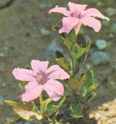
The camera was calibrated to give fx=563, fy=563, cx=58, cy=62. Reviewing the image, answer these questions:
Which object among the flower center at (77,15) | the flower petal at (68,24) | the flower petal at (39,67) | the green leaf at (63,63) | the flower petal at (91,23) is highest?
the flower petal at (68,24)

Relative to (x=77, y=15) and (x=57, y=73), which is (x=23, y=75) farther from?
(x=77, y=15)

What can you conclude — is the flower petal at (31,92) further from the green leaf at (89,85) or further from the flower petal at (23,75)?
the green leaf at (89,85)

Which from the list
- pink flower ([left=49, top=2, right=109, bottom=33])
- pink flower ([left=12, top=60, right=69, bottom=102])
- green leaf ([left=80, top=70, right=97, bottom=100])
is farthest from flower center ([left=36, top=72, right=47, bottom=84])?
green leaf ([left=80, top=70, right=97, bottom=100])

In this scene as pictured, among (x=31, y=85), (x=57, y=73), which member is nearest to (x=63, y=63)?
(x=57, y=73)

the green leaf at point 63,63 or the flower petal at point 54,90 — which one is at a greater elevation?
the flower petal at point 54,90

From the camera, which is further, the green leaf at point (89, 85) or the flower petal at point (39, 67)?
the green leaf at point (89, 85)

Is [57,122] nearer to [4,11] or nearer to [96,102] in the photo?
[96,102]

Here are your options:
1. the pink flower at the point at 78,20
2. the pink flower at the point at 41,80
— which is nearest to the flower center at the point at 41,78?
the pink flower at the point at 41,80
